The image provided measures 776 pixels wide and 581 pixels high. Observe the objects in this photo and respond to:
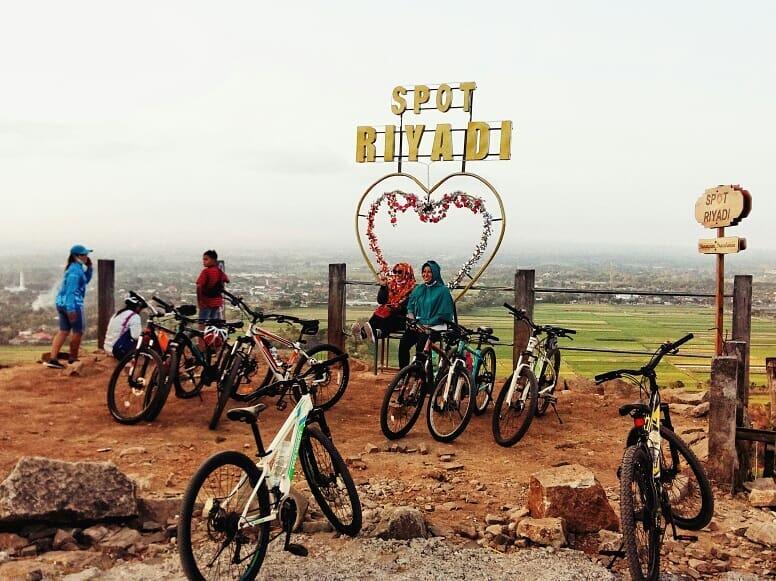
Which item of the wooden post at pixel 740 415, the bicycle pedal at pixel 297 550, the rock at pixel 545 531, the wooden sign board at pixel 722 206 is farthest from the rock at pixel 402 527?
the wooden sign board at pixel 722 206

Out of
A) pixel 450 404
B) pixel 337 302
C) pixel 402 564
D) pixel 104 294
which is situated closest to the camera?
pixel 402 564

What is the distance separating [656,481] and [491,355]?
13.3 ft

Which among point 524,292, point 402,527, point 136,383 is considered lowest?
point 402,527

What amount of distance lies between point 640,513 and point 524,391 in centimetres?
293

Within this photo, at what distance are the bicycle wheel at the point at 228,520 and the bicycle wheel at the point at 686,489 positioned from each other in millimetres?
2436

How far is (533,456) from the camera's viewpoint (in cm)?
674

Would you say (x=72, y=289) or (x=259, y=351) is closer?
(x=259, y=351)

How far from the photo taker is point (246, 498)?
3959mm

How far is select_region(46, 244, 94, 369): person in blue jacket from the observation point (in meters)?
9.69

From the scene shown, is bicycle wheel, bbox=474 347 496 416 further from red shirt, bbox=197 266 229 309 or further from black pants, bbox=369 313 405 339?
red shirt, bbox=197 266 229 309

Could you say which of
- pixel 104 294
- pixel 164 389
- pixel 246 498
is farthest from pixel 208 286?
pixel 246 498

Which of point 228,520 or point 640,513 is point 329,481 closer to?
point 228,520

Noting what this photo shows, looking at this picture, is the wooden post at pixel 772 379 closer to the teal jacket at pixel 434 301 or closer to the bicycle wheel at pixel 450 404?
the bicycle wheel at pixel 450 404

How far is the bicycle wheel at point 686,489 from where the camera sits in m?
4.91
